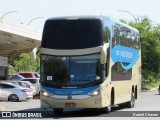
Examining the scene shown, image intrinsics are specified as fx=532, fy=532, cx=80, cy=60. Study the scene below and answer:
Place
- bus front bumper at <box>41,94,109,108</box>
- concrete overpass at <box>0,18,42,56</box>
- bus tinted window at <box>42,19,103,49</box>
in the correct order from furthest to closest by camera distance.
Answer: concrete overpass at <box>0,18,42,56</box> → bus tinted window at <box>42,19,103,49</box> → bus front bumper at <box>41,94,109,108</box>

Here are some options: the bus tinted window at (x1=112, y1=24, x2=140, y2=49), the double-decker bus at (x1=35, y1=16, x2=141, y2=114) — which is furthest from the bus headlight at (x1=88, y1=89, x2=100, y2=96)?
the bus tinted window at (x1=112, y1=24, x2=140, y2=49)

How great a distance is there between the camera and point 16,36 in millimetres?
45875

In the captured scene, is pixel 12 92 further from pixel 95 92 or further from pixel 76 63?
pixel 95 92

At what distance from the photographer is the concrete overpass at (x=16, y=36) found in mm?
42681

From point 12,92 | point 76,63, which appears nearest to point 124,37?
point 76,63

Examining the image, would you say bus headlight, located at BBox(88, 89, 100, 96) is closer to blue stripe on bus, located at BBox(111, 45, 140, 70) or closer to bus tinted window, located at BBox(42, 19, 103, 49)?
bus tinted window, located at BBox(42, 19, 103, 49)

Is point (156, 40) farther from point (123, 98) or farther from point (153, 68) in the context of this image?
point (123, 98)

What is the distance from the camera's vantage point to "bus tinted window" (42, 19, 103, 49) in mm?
20656

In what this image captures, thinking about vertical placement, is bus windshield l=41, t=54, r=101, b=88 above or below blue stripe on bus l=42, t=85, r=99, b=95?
above

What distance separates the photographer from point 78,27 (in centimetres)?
2092

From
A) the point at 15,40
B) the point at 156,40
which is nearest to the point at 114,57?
the point at 15,40

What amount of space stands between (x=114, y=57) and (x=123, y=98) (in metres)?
3.12

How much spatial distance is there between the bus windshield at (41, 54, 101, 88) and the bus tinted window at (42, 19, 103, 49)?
477 millimetres

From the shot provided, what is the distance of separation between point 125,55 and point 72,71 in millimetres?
5285
